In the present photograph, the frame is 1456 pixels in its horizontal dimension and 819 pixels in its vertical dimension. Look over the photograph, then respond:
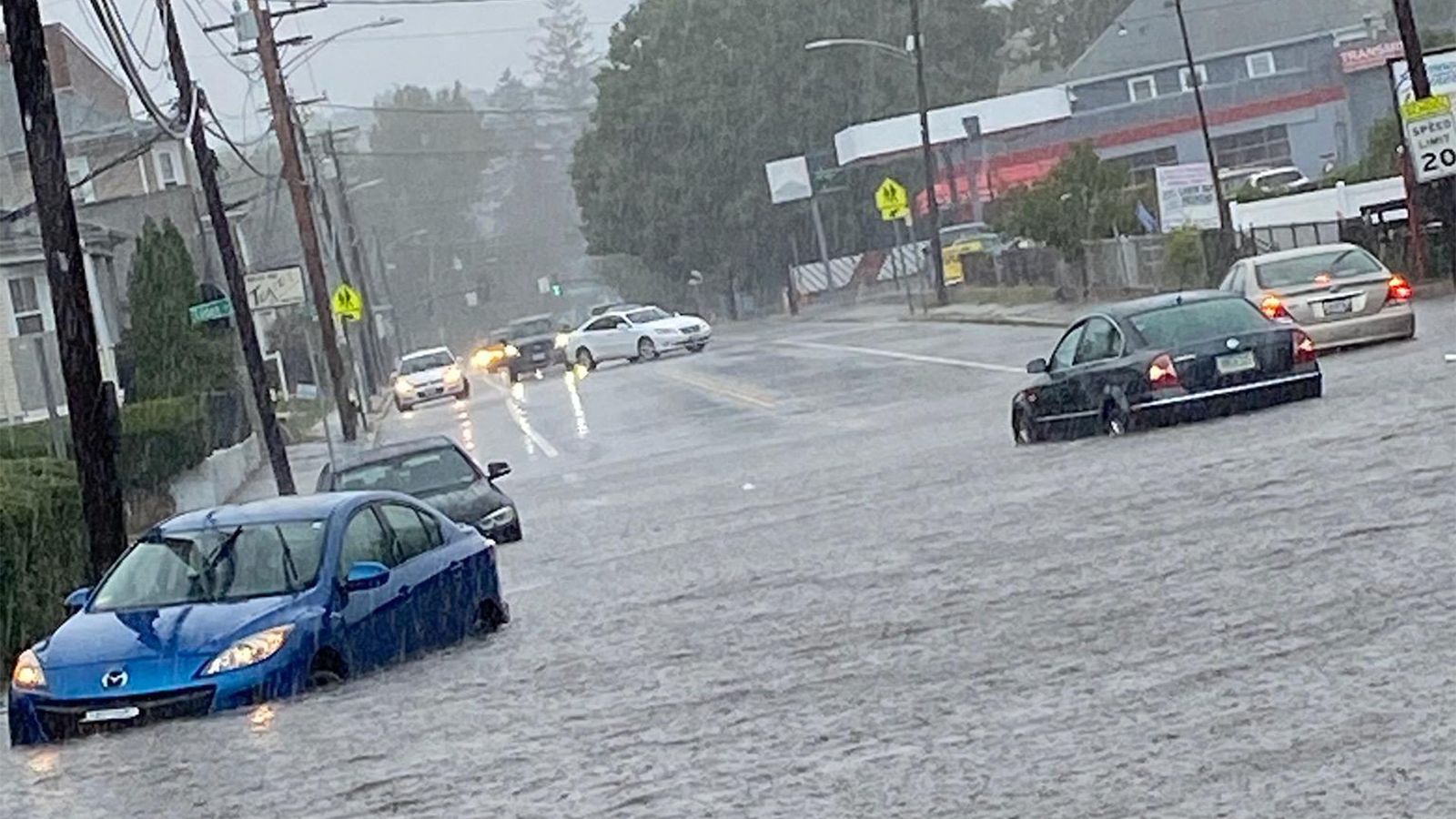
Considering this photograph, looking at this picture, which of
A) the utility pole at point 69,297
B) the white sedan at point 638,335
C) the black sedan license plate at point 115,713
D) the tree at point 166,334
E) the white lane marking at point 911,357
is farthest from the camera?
the white sedan at point 638,335

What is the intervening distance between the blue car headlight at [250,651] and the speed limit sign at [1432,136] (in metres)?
20.4

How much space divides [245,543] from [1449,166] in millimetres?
19908

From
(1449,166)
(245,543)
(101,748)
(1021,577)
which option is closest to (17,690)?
(101,748)

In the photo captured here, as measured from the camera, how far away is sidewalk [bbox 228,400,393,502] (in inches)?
1545

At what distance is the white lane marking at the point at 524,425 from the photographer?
127ft

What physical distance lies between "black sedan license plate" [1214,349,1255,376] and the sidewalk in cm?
1675

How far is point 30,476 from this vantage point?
22594 millimetres

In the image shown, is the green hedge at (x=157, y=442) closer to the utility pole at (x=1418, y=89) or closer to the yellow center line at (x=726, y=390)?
the yellow center line at (x=726, y=390)

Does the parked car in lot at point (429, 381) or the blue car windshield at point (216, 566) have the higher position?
the parked car in lot at point (429, 381)

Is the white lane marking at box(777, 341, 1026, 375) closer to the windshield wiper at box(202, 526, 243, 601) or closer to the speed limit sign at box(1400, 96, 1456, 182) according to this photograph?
the speed limit sign at box(1400, 96, 1456, 182)

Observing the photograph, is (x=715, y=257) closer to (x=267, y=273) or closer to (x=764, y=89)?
(x=764, y=89)

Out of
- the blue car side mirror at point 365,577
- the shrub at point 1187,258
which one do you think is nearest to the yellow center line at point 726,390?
the shrub at point 1187,258

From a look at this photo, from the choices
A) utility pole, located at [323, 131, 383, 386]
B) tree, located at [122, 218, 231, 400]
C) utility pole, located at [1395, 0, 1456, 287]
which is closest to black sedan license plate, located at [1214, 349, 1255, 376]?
utility pole, located at [1395, 0, 1456, 287]

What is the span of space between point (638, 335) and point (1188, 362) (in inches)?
1749
